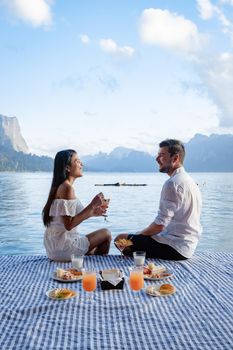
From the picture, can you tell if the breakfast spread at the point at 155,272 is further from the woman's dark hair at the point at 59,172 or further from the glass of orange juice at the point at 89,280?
the woman's dark hair at the point at 59,172

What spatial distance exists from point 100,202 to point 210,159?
181926 millimetres

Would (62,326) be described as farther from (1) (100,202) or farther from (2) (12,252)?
(2) (12,252)

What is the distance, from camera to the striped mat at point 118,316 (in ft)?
8.97

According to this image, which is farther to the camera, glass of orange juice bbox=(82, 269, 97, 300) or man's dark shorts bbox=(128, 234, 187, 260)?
man's dark shorts bbox=(128, 234, 187, 260)

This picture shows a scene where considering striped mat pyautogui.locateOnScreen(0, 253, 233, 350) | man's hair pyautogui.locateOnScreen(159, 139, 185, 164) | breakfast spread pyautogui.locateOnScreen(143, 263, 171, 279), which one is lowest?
striped mat pyautogui.locateOnScreen(0, 253, 233, 350)

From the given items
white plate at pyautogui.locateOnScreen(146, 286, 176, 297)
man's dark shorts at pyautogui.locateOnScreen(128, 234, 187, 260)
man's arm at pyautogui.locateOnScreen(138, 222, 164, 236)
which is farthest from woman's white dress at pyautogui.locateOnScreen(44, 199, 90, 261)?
white plate at pyautogui.locateOnScreen(146, 286, 176, 297)

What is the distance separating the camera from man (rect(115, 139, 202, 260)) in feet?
15.2

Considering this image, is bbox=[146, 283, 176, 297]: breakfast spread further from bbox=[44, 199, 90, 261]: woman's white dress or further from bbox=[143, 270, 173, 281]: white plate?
bbox=[44, 199, 90, 261]: woman's white dress

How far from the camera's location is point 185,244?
4.76 m

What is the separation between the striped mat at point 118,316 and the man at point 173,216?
0.49 metres

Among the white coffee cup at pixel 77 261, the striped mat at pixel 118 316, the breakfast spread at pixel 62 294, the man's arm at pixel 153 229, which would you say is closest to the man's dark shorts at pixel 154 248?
the man's arm at pixel 153 229

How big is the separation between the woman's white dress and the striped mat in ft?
1.33

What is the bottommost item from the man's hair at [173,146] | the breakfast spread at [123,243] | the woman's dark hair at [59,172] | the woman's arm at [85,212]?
the breakfast spread at [123,243]

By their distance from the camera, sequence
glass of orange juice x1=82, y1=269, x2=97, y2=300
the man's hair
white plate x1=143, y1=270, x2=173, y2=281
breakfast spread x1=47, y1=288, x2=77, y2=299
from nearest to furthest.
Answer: breakfast spread x1=47, y1=288, x2=77, y2=299 → glass of orange juice x1=82, y1=269, x2=97, y2=300 → white plate x1=143, y1=270, x2=173, y2=281 → the man's hair
